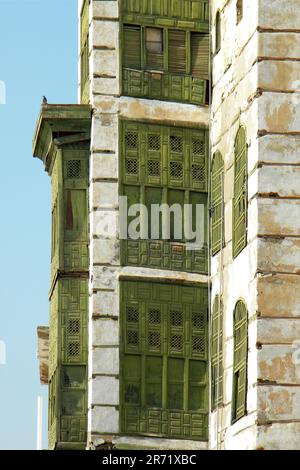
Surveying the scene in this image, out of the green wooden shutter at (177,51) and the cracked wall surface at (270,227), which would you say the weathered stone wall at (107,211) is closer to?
the green wooden shutter at (177,51)

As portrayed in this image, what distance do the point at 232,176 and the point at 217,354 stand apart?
3.24m

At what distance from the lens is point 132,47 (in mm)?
40062

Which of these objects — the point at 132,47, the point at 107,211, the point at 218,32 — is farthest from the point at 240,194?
the point at 132,47

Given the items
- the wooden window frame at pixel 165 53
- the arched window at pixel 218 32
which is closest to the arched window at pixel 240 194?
the arched window at pixel 218 32

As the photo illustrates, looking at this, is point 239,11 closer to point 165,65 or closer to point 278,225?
point 165,65

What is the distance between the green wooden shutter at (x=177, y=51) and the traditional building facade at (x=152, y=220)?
39 millimetres

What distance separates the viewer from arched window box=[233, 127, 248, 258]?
36.3 m

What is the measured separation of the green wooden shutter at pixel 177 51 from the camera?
40.2 m

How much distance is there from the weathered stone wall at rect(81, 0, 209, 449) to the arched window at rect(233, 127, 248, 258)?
8.03ft

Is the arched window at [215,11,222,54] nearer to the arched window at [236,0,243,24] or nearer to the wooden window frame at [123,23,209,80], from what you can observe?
the wooden window frame at [123,23,209,80]

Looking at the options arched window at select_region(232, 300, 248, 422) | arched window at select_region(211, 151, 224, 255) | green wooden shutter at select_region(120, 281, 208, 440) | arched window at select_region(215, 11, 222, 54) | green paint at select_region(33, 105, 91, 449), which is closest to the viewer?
arched window at select_region(232, 300, 248, 422)

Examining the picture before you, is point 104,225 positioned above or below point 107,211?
below

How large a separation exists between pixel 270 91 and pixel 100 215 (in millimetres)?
5002

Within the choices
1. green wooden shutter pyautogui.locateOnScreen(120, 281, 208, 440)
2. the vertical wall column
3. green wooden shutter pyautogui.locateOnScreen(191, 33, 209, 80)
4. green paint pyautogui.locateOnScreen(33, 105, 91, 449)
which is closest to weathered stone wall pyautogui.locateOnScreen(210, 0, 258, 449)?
green wooden shutter pyautogui.locateOnScreen(191, 33, 209, 80)
